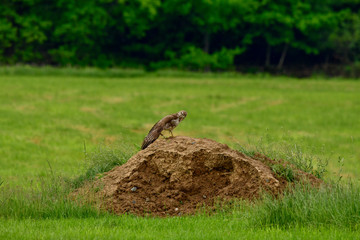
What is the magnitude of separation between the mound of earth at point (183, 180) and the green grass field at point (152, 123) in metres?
0.61

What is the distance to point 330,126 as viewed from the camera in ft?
65.8

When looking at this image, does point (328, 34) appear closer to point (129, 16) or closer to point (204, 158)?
point (129, 16)

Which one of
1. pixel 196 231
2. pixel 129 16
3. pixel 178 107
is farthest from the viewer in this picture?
pixel 129 16

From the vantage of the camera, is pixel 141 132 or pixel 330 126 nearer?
pixel 141 132

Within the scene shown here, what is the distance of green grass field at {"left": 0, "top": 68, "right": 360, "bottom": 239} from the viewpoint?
6352 mm

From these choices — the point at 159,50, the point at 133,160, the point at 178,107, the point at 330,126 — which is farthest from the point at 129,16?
the point at 133,160

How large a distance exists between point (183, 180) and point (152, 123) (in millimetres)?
11852

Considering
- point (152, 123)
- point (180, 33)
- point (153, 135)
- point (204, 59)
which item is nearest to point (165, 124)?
point (153, 135)

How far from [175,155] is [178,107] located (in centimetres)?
1515

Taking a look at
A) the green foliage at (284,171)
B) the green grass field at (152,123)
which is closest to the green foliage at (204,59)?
the green grass field at (152,123)

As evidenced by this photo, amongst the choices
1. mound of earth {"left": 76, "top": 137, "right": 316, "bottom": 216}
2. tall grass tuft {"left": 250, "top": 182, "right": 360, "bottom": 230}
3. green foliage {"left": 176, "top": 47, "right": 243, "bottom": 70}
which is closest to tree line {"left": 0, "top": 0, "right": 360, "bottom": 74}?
green foliage {"left": 176, "top": 47, "right": 243, "bottom": 70}

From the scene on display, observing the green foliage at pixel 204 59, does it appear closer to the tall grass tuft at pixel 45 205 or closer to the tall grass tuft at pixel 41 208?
the tall grass tuft at pixel 45 205

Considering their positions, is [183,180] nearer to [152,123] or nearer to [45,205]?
[45,205]

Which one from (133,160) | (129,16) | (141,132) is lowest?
(141,132)
